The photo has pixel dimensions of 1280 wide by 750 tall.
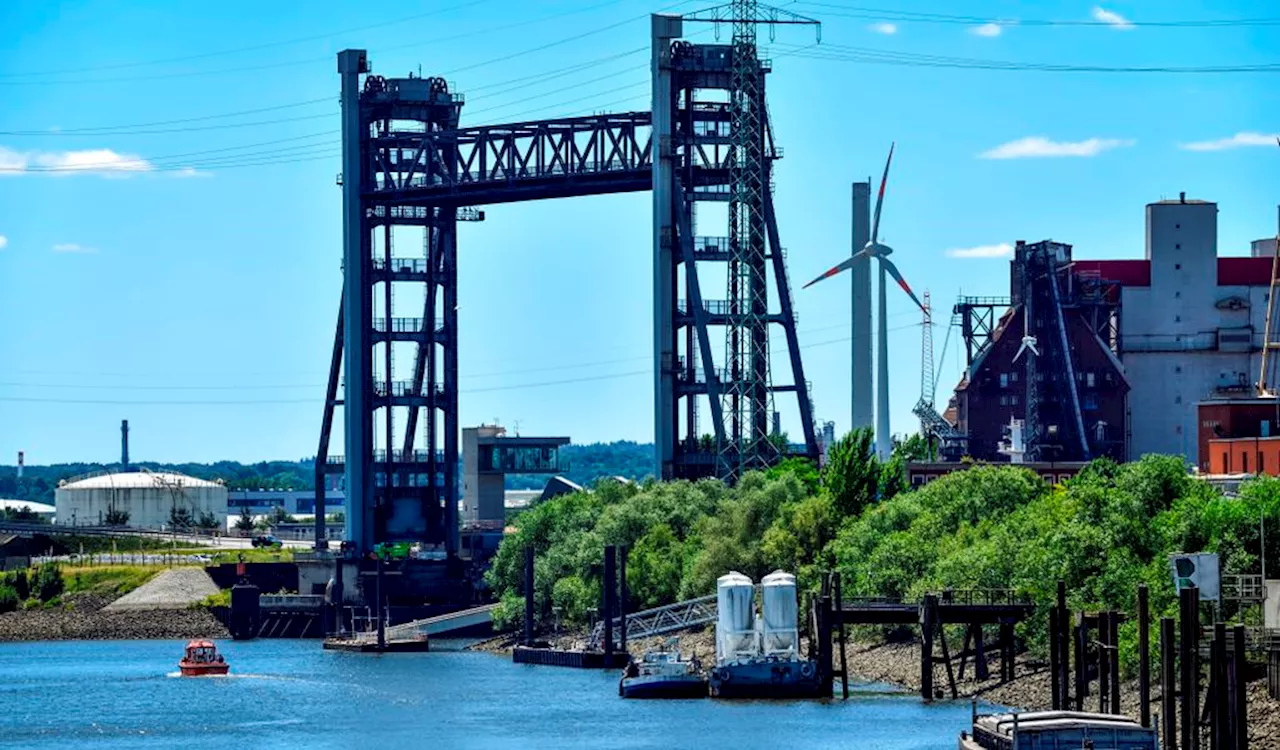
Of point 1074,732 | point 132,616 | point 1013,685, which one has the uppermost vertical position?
point 1074,732

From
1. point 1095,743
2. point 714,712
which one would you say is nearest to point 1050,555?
point 714,712

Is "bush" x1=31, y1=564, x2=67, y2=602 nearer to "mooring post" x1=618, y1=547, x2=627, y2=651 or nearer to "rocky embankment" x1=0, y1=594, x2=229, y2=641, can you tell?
"rocky embankment" x1=0, y1=594, x2=229, y2=641

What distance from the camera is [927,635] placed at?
299 feet

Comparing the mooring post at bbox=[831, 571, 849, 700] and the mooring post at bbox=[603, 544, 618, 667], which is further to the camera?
the mooring post at bbox=[603, 544, 618, 667]

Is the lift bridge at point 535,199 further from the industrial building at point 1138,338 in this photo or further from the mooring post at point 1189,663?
the mooring post at point 1189,663

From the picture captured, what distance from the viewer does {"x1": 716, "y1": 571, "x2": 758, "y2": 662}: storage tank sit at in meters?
98.8

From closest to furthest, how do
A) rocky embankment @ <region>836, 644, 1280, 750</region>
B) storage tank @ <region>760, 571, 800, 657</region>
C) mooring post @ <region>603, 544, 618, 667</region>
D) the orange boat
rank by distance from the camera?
rocky embankment @ <region>836, 644, 1280, 750</region> < storage tank @ <region>760, 571, 800, 657</region> < mooring post @ <region>603, 544, 618, 667</region> < the orange boat

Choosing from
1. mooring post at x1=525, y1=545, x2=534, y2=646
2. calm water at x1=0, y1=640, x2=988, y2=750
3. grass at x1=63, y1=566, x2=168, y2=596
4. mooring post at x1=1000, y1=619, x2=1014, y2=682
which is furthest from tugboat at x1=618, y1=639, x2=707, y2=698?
grass at x1=63, y1=566, x2=168, y2=596

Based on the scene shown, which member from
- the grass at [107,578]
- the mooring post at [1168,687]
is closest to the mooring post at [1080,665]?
the mooring post at [1168,687]

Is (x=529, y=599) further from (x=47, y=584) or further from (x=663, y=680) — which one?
(x=47, y=584)

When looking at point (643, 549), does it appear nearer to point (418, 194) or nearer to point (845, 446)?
point (845, 446)

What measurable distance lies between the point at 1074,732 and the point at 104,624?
120779 millimetres

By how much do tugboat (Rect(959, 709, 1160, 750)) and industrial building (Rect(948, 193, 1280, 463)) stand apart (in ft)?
308

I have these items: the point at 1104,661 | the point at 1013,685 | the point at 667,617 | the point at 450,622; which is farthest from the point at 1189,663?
the point at 450,622
